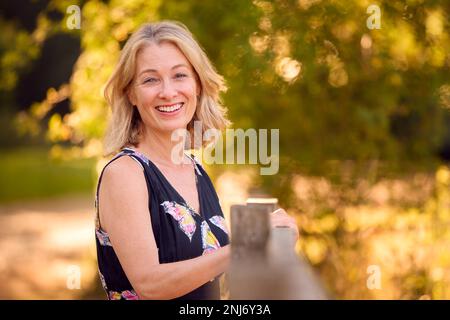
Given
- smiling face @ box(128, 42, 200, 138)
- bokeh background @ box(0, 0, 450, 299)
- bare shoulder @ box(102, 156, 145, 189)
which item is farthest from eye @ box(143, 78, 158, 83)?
bokeh background @ box(0, 0, 450, 299)

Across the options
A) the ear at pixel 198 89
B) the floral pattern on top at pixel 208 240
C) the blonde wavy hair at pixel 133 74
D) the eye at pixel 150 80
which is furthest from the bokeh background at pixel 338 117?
the floral pattern on top at pixel 208 240

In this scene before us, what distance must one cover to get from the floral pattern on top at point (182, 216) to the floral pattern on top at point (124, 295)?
0.25m

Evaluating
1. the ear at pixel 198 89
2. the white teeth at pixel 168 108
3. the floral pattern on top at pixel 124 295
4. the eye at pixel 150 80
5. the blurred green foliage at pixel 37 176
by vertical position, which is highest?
the blurred green foliage at pixel 37 176

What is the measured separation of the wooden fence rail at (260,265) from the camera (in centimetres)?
161

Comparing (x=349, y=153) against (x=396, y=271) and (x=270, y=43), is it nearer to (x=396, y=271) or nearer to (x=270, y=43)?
(x=396, y=271)

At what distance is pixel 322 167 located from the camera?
514 cm

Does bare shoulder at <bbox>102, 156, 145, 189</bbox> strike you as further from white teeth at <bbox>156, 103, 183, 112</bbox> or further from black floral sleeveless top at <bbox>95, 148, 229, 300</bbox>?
white teeth at <bbox>156, 103, 183, 112</bbox>

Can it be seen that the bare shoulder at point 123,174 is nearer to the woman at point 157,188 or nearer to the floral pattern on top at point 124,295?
the woman at point 157,188

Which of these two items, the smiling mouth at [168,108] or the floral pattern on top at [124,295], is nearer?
the floral pattern on top at [124,295]

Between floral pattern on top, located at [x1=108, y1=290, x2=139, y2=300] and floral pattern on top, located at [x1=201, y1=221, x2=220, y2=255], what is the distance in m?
0.26

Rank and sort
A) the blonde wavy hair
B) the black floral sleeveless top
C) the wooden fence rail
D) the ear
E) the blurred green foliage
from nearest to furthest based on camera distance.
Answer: the wooden fence rail, the black floral sleeveless top, the blonde wavy hair, the ear, the blurred green foliage

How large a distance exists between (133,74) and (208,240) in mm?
610

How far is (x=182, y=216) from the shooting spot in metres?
2.20

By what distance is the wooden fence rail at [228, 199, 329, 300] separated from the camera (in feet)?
5.28
